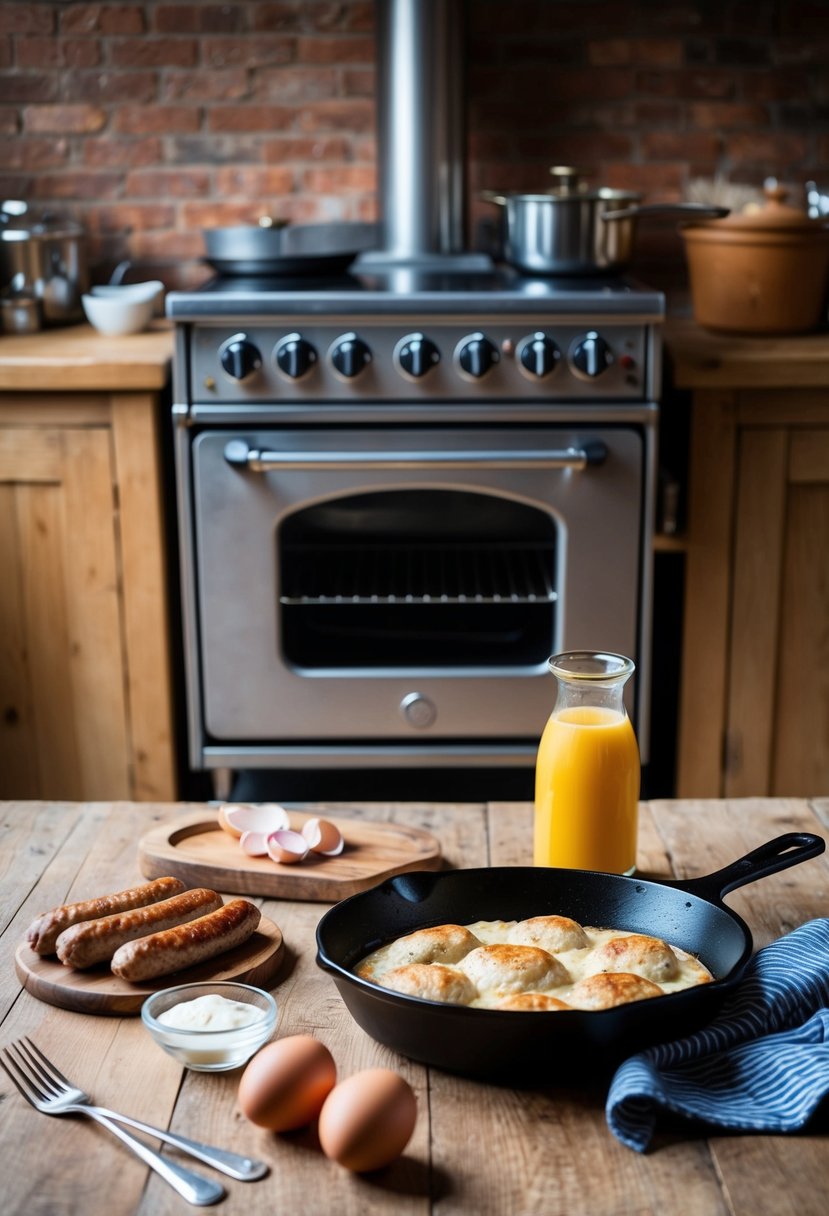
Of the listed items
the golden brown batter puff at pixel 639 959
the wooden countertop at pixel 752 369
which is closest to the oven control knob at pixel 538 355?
the wooden countertop at pixel 752 369

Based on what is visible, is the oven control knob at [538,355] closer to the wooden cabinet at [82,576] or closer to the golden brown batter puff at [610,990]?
the wooden cabinet at [82,576]

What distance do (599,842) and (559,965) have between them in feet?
0.87

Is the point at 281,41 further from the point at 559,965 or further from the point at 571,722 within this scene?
the point at 559,965

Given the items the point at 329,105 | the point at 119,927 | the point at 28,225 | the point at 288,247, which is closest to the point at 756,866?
the point at 119,927

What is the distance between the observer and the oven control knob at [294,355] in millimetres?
2479

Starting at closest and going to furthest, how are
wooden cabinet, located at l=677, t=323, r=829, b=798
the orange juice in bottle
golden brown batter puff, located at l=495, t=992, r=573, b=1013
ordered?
golden brown batter puff, located at l=495, t=992, r=573, b=1013
the orange juice in bottle
wooden cabinet, located at l=677, t=323, r=829, b=798

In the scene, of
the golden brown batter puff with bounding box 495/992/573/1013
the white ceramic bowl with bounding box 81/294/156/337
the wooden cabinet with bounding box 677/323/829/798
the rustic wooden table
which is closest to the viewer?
the rustic wooden table

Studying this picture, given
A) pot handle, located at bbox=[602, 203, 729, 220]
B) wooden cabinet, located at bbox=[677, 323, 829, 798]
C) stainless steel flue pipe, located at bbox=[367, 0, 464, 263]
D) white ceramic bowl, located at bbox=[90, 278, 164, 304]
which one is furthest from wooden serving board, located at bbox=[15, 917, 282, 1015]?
stainless steel flue pipe, located at bbox=[367, 0, 464, 263]

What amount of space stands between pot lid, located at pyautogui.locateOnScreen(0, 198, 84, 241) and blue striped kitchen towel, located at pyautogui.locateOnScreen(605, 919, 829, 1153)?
232 centimetres

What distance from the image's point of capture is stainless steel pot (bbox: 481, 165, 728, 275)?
2.72 m

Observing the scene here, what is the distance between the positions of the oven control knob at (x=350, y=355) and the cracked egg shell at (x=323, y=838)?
4.17 ft

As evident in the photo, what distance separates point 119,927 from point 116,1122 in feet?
0.71

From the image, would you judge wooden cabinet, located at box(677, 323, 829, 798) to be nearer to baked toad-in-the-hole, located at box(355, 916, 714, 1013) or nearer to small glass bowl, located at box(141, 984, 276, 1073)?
baked toad-in-the-hole, located at box(355, 916, 714, 1013)

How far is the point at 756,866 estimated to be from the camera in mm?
1164
